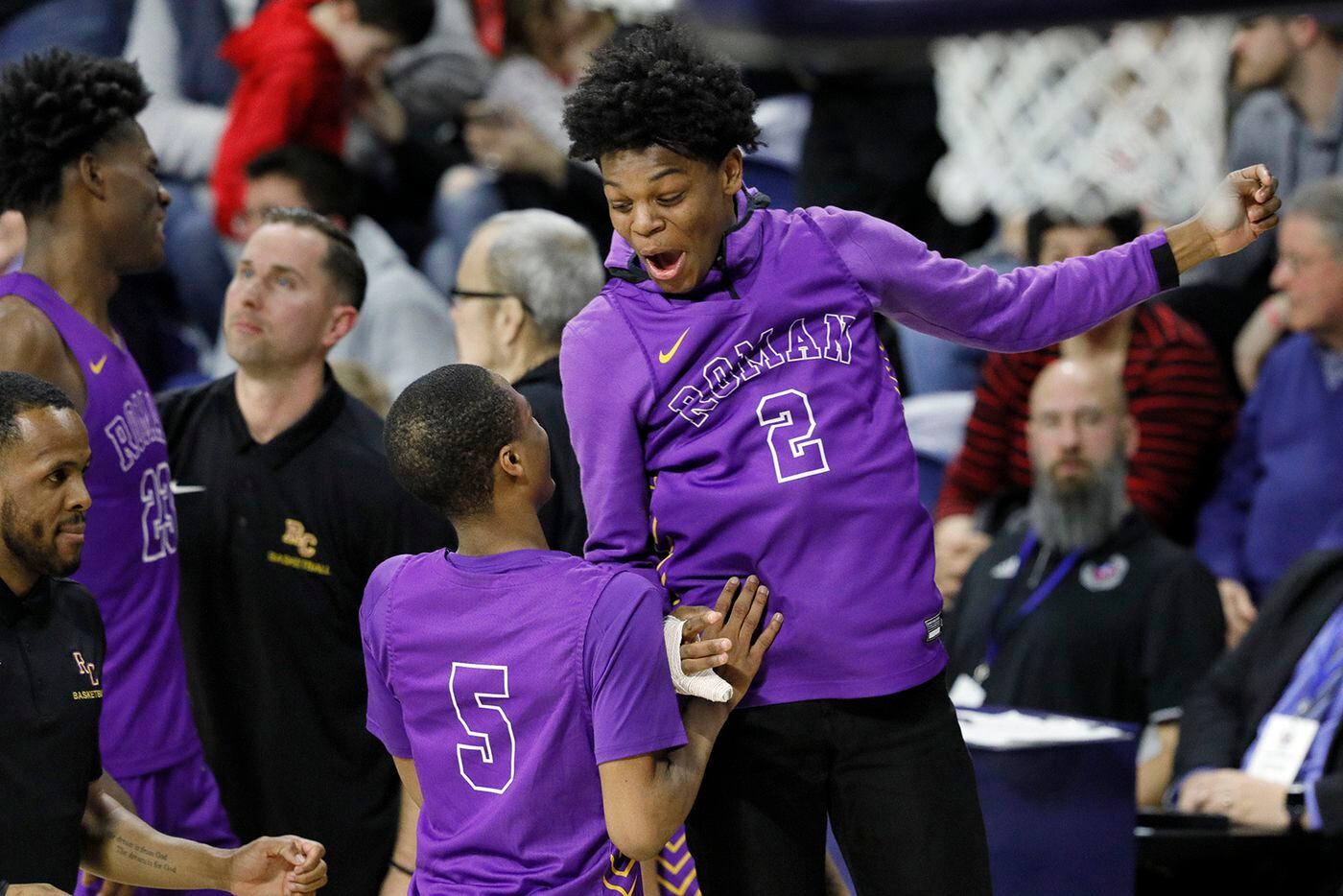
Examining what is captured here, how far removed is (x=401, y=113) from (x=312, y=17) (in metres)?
0.70

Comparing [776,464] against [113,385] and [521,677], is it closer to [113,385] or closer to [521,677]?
[521,677]

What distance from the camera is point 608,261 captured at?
321cm

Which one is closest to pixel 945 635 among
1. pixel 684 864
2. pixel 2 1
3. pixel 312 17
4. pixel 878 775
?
pixel 684 864

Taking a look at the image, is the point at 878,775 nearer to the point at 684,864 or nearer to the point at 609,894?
the point at 609,894

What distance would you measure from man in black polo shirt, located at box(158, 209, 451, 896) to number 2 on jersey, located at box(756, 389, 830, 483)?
1.44 meters

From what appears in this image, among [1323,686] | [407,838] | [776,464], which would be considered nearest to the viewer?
[776,464]

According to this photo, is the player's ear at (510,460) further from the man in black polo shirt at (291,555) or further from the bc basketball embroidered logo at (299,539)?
the bc basketball embroidered logo at (299,539)

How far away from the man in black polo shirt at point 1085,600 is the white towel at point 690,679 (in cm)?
304

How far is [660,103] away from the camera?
3.03 metres

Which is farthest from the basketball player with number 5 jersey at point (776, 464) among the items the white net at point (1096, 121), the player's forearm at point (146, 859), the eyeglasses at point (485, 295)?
the white net at point (1096, 121)

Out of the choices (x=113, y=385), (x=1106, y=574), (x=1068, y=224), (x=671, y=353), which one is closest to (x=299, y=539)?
(x=113, y=385)

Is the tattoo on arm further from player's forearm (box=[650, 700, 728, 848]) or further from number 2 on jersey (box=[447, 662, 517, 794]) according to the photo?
player's forearm (box=[650, 700, 728, 848])

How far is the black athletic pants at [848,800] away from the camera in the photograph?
120 inches

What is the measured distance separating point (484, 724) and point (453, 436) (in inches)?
18.5
